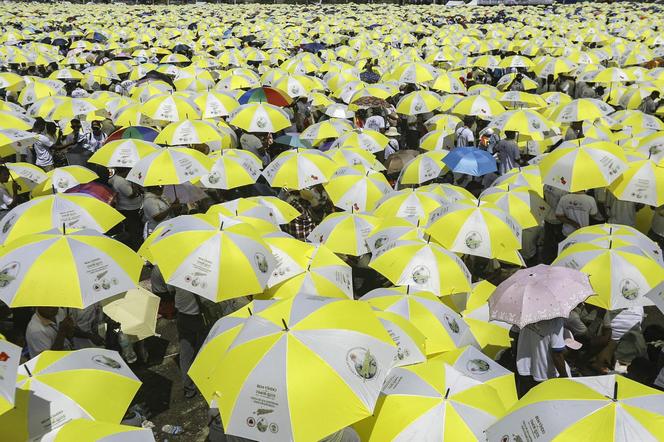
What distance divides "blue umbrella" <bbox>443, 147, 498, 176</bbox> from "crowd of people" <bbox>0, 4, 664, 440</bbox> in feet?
0.83

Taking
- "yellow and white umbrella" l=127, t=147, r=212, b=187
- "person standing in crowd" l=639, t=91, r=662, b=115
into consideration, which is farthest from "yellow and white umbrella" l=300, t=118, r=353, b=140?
"person standing in crowd" l=639, t=91, r=662, b=115

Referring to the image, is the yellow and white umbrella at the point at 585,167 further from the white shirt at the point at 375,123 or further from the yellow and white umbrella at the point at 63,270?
the yellow and white umbrella at the point at 63,270

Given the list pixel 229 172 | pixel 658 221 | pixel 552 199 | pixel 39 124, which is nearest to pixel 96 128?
pixel 39 124

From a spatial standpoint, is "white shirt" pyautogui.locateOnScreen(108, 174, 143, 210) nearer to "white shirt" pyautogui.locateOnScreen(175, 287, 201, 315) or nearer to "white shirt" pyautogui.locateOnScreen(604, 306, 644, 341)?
"white shirt" pyautogui.locateOnScreen(175, 287, 201, 315)

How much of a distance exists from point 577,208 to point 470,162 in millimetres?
2052

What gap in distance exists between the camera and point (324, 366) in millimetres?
3771

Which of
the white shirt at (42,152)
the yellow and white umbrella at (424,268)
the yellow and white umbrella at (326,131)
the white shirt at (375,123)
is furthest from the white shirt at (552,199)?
the white shirt at (42,152)

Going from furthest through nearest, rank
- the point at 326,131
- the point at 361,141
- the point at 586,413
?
the point at 326,131 → the point at 361,141 → the point at 586,413

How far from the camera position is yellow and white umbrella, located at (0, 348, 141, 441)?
3645mm

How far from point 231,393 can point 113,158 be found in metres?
6.54

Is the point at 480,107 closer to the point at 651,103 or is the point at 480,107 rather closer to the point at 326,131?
the point at 326,131

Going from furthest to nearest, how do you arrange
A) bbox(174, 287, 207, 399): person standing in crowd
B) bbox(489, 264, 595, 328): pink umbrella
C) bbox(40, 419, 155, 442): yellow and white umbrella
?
bbox(174, 287, 207, 399): person standing in crowd < bbox(489, 264, 595, 328): pink umbrella < bbox(40, 419, 155, 442): yellow and white umbrella

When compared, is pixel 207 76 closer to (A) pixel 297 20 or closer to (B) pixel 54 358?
(B) pixel 54 358

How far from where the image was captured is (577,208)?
8.35 m
